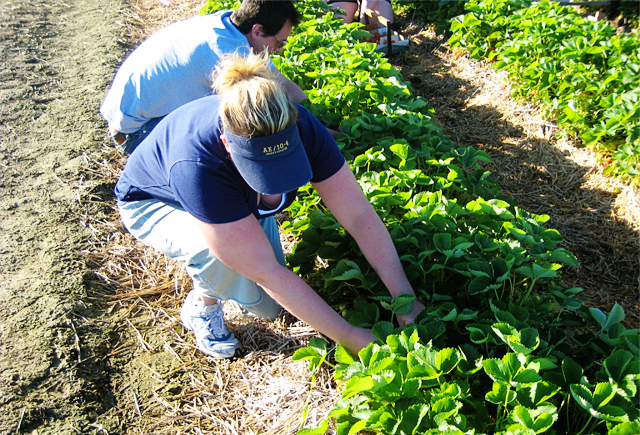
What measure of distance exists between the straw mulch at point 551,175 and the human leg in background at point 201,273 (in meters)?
1.78

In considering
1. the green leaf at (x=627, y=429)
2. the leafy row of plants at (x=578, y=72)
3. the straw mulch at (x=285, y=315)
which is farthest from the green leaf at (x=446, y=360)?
the leafy row of plants at (x=578, y=72)

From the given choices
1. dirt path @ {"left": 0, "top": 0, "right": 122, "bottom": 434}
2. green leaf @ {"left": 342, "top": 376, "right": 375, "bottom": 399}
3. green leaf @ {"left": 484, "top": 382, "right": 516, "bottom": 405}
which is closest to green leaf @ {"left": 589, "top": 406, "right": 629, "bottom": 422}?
green leaf @ {"left": 484, "top": 382, "right": 516, "bottom": 405}

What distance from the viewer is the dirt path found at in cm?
204

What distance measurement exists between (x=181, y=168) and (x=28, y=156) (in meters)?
2.61

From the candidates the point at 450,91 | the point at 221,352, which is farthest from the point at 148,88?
the point at 450,91

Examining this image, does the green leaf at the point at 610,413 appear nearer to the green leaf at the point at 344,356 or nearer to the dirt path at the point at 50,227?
the green leaf at the point at 344,356

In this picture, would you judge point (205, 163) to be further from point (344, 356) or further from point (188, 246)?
point (344, 356)

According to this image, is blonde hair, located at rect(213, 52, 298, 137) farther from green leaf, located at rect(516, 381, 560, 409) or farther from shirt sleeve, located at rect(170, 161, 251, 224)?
green leaf, located at rect(516, 381, 560, 409)

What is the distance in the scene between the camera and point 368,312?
1778 mm

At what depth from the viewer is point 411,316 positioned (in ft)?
5.78

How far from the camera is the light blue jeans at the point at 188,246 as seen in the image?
1.90 metres

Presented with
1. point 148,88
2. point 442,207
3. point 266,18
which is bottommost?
point 442,207

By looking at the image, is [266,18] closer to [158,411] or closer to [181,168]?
[181,168]

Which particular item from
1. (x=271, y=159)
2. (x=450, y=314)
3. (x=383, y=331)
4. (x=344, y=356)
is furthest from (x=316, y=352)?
(x=271, y=159)
